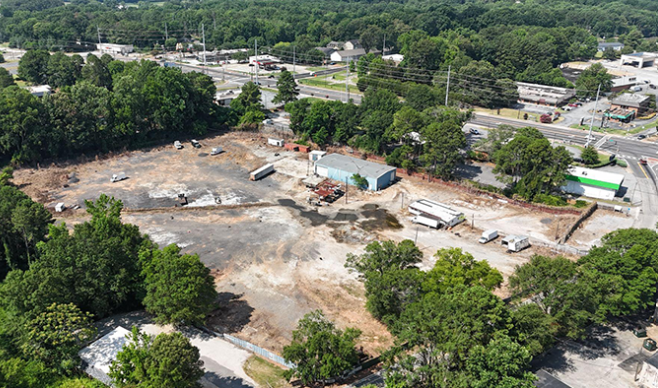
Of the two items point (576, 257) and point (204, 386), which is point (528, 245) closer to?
point (576, 257)

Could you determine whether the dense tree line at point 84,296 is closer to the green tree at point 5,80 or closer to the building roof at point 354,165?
the building roof at point 354,165

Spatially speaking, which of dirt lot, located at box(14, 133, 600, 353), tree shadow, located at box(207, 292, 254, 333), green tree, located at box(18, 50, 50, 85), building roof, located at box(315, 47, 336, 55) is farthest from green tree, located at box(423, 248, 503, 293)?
building roof, located at box(315, 47, 336, 55)

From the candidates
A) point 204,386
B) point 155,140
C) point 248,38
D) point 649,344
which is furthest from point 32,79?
point 649,344

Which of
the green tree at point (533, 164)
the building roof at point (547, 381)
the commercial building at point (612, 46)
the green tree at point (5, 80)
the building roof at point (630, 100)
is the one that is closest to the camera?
the building roof at point (547, 381)

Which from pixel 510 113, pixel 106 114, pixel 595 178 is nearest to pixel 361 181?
pixel 595 178

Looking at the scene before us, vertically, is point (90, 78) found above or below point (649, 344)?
above

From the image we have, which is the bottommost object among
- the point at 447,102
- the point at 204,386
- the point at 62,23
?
the point at 204,386

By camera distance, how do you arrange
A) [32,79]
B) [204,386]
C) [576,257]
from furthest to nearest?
[32,79] < [576,257] < [204,386]

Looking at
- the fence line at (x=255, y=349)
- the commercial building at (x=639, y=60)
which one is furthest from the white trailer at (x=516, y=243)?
the commercial building at (x=639, y=60)
